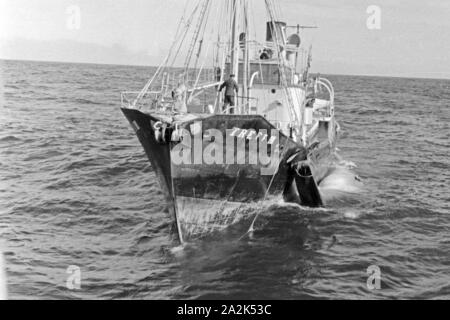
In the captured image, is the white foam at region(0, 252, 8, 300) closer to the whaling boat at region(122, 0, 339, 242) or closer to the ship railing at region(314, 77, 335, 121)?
the whaling boat at region(122, 0, 339, 242)

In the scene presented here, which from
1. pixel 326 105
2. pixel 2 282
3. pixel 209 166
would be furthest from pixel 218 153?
pixel 326 105

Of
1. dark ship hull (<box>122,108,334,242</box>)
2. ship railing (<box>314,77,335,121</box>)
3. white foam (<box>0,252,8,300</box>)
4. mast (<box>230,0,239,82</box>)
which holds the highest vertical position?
mast (<box>230,0,239,82</box>)

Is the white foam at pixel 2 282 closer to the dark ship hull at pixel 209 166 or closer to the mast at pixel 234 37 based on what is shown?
the dark ship hull at pixel 209 166

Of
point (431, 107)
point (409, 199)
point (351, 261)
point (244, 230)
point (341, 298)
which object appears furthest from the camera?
point (431, 107)

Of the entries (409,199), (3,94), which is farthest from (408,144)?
(3,94)

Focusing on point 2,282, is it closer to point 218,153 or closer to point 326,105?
point 218,153

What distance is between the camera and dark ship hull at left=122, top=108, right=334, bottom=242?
14742 millimetres

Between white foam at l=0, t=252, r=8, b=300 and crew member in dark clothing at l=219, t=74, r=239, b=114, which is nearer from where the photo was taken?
white foam at l=0, t=252, r=8, b=300

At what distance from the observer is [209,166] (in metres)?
15.4

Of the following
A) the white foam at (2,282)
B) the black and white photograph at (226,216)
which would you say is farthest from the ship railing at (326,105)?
the white foam at (2,282)

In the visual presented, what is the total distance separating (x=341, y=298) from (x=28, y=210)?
12.8 meters

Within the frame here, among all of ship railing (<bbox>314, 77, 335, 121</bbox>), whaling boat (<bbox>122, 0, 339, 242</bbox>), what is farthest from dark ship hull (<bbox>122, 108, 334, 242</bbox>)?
ship railing (<bbox>314, 77, 335, 121</bbox>)

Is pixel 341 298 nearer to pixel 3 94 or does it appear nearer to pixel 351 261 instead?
pixel 351 261

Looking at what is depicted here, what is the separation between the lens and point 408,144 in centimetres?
3703
